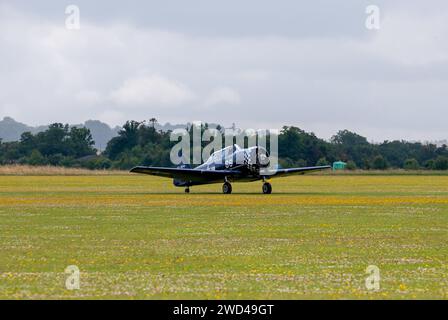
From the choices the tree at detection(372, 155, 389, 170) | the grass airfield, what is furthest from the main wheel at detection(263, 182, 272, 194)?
the tree at detection(372, 155, 389, 170)

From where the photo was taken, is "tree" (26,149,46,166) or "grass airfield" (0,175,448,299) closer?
"grass airfield" (0,175,448,299)

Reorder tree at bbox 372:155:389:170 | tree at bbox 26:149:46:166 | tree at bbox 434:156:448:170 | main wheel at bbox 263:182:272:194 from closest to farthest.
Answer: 1. main wheel at bbox 263:182:272:194
2. tree at bbox 434:156:448:170
3. tree at bbox 372:155:389:170
4. tree at bbox 26:149:46:166

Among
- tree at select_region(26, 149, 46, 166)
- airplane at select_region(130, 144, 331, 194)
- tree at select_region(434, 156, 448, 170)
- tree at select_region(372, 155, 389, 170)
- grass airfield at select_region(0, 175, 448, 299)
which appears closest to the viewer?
grass airfield at select_region(0, 175, 448, 299)

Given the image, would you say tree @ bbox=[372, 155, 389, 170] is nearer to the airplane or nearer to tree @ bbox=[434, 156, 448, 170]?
tree @ bbox=[434, 156, 448, 170]

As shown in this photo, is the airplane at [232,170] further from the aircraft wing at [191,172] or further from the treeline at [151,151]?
the treeline at [151,151]

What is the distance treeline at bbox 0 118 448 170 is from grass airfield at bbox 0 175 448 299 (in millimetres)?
94648

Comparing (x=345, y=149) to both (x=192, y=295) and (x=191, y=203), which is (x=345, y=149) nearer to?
(x=191, y=203)

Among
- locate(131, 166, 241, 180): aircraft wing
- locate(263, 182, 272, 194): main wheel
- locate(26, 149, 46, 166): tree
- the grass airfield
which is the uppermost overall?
locate(26, 149, 46, 166): tree

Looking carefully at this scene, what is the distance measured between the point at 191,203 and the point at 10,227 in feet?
48.6

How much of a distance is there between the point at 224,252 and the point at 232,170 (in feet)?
107

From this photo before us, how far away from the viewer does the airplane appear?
171ft

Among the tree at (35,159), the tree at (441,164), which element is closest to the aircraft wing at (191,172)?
the tree at (441,164)

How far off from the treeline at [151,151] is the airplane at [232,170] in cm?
7157

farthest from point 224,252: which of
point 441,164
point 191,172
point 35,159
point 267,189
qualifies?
point 35,159
